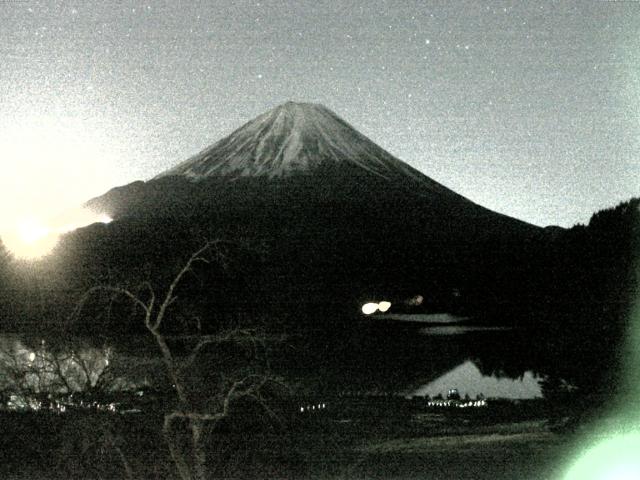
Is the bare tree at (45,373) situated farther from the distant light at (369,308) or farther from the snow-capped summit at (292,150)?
the snow-capped summit at (292,150)

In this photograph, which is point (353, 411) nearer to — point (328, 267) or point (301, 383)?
point (301, 383)

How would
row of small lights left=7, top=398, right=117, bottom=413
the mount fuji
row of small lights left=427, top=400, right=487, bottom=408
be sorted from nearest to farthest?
row of small lights left=7, top=398, right=117, bottom=413
row of small lights left=427, top=400, right=487, bottom=408
the mount fuji

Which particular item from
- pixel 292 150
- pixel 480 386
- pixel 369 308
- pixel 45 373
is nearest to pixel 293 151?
pixel 292 150

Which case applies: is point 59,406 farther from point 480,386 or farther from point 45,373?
point 480,386

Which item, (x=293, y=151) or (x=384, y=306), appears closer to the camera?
(x=384, y=306)

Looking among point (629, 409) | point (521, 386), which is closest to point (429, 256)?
point (521, 386)

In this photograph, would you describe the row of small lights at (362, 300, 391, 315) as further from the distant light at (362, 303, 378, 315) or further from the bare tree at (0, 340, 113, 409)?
the bare tree at (0, 340, 113, 409)

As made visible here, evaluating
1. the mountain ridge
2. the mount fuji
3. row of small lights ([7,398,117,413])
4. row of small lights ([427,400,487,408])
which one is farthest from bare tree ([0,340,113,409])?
the mountain ridge
